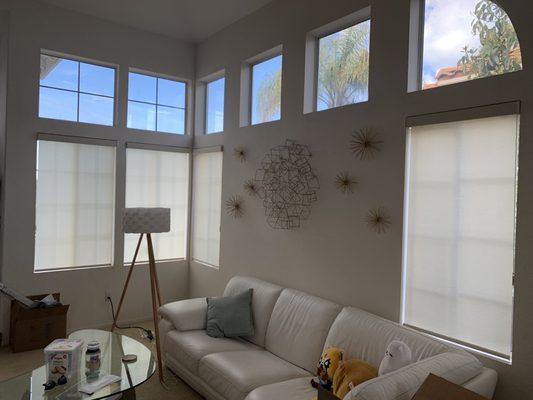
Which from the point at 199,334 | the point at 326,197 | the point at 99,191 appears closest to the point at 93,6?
the point at 99,191

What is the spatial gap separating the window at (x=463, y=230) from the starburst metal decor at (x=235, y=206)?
6.63 ft

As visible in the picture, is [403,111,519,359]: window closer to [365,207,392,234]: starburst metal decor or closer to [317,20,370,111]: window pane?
[365,207,392,234]: starburst metal decor

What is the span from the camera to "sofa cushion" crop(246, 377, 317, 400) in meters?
2.51

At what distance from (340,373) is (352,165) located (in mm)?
1553

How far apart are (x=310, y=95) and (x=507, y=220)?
79.6 inches

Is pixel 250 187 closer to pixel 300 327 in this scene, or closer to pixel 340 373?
pixel 300 327

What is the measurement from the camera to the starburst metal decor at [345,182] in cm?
327

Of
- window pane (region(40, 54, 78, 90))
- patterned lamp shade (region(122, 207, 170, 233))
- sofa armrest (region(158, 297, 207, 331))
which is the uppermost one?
window pane (region(40, 54, 78, 90))

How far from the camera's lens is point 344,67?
3.54m

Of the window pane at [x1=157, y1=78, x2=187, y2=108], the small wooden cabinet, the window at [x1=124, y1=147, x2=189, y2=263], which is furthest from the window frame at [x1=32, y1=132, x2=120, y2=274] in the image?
the window pane at [x1=157, y1=78, x2=187, y2=108]

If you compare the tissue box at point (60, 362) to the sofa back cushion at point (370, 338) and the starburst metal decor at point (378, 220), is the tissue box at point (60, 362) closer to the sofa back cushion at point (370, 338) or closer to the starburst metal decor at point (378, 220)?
the sofa back cushion at point (370, 338)

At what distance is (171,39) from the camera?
519cm

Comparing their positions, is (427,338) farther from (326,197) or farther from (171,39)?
(171,39)

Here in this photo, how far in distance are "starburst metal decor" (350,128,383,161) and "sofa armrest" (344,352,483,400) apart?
4.83ft
